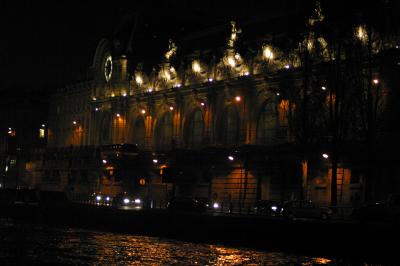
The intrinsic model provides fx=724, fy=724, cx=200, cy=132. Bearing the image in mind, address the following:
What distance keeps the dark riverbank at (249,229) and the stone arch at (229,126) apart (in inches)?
943

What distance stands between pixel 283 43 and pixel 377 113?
15.6m

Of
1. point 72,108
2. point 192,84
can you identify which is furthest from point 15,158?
point 192,84

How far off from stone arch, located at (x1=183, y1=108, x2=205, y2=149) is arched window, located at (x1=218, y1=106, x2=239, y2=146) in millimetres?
3248


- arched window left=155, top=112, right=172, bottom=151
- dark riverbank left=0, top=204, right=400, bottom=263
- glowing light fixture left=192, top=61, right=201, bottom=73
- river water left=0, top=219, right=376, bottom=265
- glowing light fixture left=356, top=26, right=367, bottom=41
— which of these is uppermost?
glowing light fixture left=192, top=61, right=201, bottom=73

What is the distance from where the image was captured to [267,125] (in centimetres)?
7056

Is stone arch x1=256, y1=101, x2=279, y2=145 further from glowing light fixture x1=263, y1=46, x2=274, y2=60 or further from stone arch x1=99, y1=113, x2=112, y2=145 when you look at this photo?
stone arch x1=99, y1=113, x2=112, y2=145

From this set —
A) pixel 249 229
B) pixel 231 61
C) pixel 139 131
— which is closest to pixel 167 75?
pixel 139 131

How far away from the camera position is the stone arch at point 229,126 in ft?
242

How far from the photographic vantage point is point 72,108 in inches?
4055

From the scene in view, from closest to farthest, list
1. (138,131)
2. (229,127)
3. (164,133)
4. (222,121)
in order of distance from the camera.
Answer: (229,127) → (222,121) → (164,133) → (138,131)

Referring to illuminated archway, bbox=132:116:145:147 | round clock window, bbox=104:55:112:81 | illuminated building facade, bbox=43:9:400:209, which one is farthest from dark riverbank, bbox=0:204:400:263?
round clock window, bbox=104:55:112:81

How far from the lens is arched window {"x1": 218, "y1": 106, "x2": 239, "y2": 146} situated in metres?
73.8

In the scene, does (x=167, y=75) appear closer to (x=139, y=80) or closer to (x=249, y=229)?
(x=139, y=80)

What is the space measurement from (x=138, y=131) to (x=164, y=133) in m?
5.25
